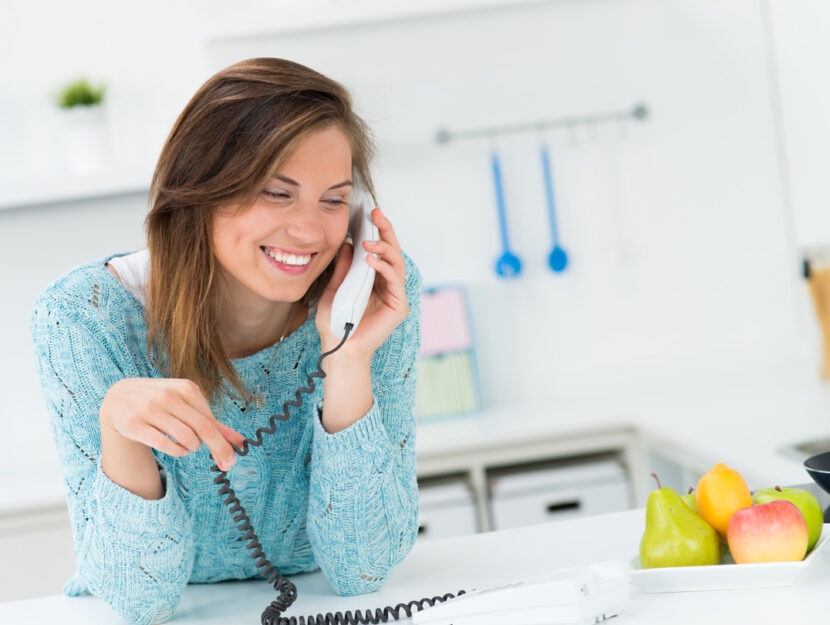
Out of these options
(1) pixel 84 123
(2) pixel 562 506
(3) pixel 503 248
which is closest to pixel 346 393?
(2) pixel 562 506

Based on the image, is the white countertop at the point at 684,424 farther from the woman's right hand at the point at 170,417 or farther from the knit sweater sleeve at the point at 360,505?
the woman's right hand at the point at 170,417

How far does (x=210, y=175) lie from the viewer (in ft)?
4.18

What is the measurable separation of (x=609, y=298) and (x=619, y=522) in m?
1.74

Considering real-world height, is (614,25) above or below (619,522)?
above

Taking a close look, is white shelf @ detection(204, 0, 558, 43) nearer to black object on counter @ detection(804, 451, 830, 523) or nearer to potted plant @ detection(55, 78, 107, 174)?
potted plant @ detection(55, 78, 107, 174)

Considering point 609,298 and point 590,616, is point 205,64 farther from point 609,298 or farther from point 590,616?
point 590,616

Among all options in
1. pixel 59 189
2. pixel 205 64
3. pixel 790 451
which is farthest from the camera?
pixel 205 64

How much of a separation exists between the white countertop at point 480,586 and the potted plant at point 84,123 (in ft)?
5.62

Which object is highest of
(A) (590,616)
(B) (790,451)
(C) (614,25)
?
(C) (614,25)

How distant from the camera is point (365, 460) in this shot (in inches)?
48.3

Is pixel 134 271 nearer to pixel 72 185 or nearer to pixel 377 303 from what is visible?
pixel 377 303

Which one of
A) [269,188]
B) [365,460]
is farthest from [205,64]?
[365,460]

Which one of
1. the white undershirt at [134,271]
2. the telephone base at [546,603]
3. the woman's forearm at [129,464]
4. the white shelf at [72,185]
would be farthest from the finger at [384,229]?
the white shelf at [72,185]

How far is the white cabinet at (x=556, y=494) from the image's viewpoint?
8.20 feet
